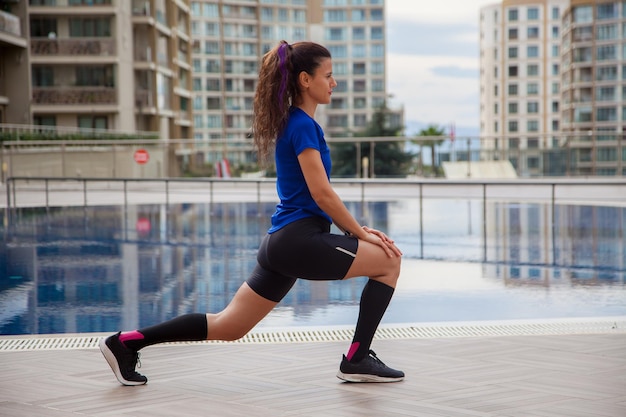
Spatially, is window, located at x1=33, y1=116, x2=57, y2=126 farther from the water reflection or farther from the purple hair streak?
the purple hair streak

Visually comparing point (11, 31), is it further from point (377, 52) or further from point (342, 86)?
point (377, 52)

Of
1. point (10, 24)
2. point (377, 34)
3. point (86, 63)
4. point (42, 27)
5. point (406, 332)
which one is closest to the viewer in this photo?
point (406, 332)

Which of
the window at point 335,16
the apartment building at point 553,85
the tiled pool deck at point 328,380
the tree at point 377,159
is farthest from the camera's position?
the window at point 335,16

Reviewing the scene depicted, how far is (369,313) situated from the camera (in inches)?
180

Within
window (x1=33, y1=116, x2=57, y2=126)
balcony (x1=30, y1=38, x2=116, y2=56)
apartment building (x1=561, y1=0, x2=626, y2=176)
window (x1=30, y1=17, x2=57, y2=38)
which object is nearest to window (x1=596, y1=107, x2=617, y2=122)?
apartment building (x1=561, y1=0, x2=626, y2=176)

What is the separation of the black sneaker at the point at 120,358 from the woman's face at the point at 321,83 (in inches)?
57.0

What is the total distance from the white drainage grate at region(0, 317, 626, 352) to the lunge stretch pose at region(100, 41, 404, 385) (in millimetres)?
1102

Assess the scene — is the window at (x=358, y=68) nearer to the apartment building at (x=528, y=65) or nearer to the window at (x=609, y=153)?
the apartment building at (x=528, y=65)

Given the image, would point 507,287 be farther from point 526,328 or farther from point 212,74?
point 212,74

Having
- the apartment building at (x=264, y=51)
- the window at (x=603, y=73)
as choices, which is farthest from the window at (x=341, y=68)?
the window at (x=603, y=73)

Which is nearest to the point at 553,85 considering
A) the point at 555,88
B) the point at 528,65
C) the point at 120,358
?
the point at 555,88

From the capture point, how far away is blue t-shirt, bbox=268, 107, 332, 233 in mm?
4391

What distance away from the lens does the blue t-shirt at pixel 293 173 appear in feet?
14.4

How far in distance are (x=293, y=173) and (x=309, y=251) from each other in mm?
361
